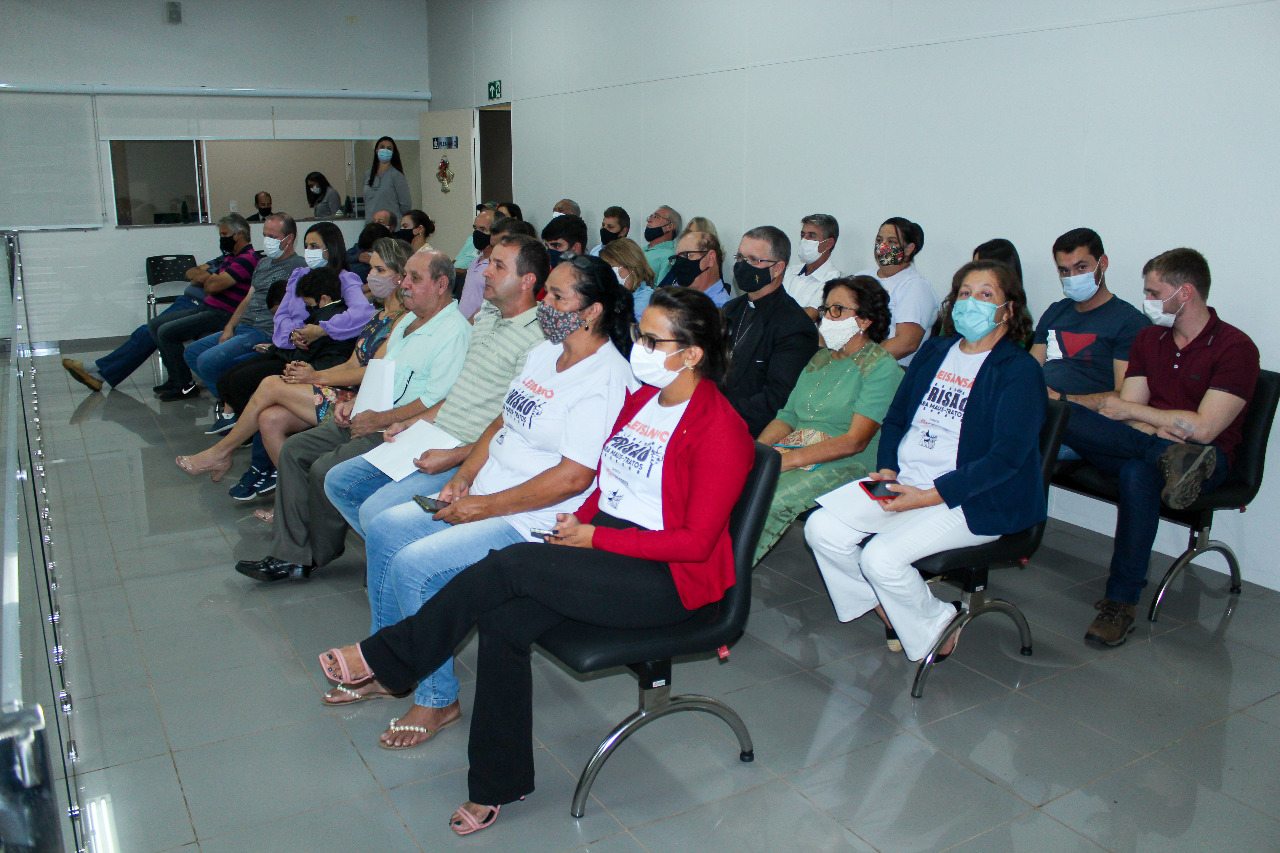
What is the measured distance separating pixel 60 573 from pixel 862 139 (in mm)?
4443

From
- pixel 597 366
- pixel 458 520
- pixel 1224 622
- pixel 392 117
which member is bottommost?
pixel 1224 622

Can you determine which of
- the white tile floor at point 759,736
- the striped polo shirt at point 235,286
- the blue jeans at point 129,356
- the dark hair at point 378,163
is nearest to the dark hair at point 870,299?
the white tile floor at point 759,736

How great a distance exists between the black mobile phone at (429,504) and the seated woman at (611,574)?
23.7 inches

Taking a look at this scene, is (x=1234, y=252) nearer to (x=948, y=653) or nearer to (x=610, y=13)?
(x=948, y=653)

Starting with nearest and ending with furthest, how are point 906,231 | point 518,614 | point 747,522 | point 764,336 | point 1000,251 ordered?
point 518,614
point 747,522
point 764,336
point 1000,251
point 906,231

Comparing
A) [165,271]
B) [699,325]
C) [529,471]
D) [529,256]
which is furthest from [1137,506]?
[165,271]

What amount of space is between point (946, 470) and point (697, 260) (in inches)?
83.8

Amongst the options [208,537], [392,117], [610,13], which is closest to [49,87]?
[392,117]

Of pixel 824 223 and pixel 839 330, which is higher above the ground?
pixel 824 223

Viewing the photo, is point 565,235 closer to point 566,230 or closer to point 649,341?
point 566,230

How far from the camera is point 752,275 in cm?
398

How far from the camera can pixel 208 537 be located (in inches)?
169

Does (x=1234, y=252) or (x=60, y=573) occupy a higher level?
(x=1234, y=252)

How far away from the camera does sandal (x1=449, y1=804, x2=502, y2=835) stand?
2305mm
